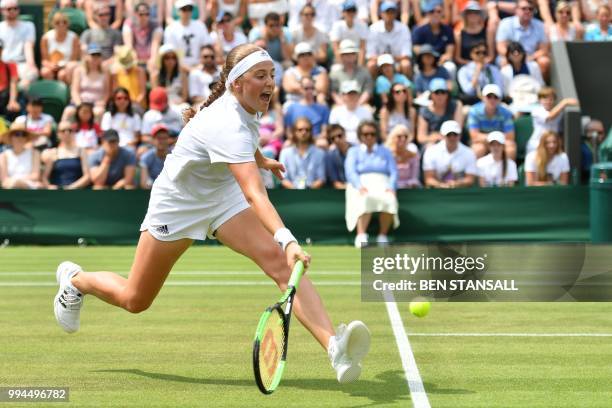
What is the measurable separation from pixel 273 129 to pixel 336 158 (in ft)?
4.20

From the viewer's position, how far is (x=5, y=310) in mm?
10000

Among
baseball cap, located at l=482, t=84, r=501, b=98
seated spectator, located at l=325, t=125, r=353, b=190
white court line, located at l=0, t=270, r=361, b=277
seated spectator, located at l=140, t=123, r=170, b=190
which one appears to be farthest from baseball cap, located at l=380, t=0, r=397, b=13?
white court line, located at l=0, t=270, r=361, b=277

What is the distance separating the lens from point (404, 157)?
1672cm

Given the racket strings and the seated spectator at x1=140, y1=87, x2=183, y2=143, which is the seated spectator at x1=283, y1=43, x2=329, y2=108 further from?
the racket strings

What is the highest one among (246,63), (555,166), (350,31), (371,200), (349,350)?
(246,63)

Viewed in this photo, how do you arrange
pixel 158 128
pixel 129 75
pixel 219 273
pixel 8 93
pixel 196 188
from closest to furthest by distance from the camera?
1. pixel 196 188
2. pixel 219 273
3. pixel 158 128
4. pixel 129 75
5. pixel 8 93

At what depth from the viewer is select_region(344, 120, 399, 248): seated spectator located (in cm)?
1603

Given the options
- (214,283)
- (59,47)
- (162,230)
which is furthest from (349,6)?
(162,230)

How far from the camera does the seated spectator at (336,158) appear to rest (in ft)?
54.9

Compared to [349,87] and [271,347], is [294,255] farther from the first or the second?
[349,87]

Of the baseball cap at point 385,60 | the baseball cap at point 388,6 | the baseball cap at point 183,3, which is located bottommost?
the baseball cap at point 385,60

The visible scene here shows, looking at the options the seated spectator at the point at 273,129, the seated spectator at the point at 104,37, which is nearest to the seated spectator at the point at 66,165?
the seated spectator at the point at 104,37

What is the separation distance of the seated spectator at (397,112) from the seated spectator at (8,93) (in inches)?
221

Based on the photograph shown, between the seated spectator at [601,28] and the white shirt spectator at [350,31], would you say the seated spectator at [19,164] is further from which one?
the seated spectator at [601,28]
